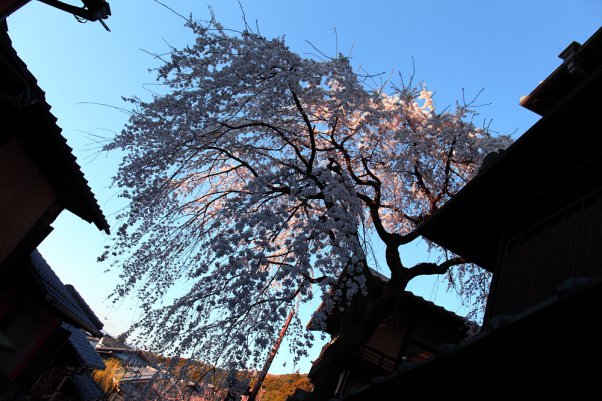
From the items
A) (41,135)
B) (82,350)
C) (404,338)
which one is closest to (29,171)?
(41,135)

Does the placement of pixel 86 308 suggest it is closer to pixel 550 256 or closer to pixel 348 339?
pixel 348 339

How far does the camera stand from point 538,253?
4438 millimetres

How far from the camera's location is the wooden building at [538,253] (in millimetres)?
2178

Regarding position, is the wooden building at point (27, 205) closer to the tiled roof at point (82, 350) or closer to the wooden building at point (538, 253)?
the tiled roof at point (82, 350)

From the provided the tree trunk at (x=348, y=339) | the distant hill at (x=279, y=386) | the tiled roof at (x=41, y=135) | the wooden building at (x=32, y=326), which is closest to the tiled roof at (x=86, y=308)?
the wooden building at (x=32, y=326)

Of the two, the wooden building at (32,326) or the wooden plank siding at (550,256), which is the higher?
the wooden plank siding at (550,256)

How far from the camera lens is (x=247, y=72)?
8125 millimetres

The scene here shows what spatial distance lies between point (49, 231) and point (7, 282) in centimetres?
317

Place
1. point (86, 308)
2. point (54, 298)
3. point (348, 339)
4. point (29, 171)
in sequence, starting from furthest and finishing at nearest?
point (86, 308) < point (54, 298) < point (348, 339) < point (29, 171)

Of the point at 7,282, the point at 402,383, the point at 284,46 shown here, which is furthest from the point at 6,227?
the point at 402,383

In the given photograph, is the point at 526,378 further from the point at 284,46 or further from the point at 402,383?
the point at 284,46

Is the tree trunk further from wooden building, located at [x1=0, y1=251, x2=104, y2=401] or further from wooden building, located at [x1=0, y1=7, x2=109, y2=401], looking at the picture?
wooden building, located at [x1=0, y1=251, x2=104, y2=401]

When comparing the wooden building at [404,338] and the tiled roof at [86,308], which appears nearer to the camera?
the wooden building at [404,338]

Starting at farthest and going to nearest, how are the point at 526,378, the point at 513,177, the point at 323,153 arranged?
the point at 323,153 → the point at 513,177 → the point at 526,378
